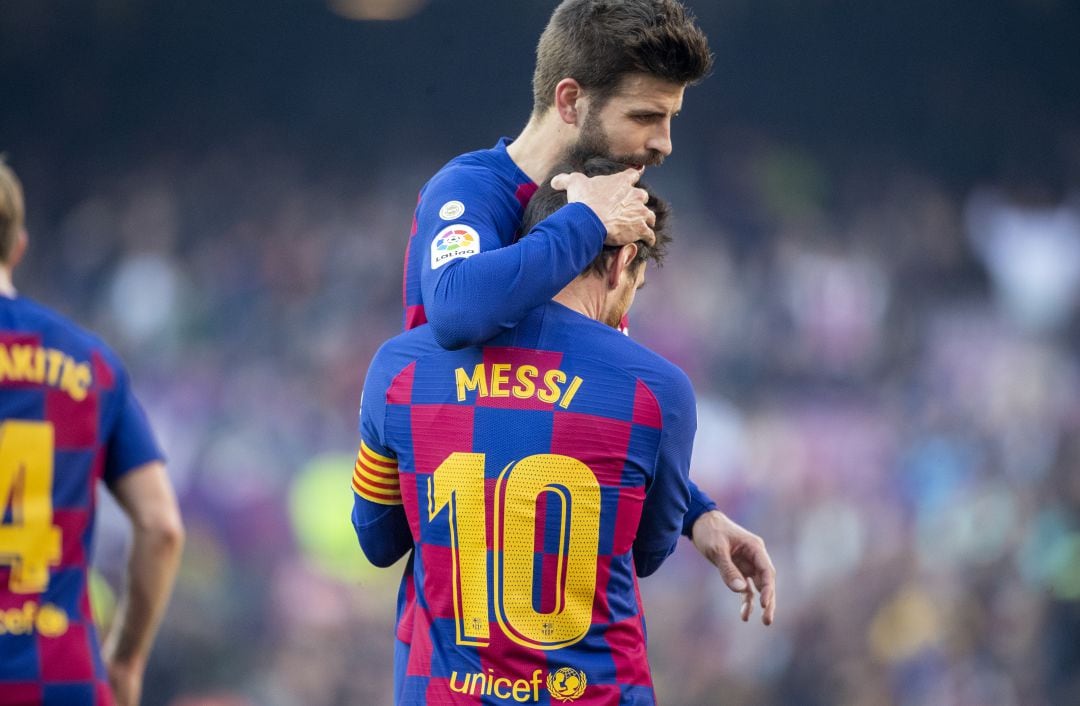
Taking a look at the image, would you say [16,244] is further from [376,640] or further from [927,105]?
[927,105]

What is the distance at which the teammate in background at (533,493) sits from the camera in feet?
6.57

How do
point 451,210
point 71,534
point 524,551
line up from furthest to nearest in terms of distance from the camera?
point 451,210 < point 71,534 < point 524,551

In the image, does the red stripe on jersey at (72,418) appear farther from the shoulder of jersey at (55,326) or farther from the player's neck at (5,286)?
the player's neck at (5,286)

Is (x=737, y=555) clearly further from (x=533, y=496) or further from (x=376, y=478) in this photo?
(x=376, y=478)

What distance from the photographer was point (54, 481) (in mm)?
2213

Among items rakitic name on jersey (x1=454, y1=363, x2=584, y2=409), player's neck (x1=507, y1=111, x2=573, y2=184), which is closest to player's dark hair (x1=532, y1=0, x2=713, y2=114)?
player's neck (x1=507, y1=111, x2=573, y2=184)

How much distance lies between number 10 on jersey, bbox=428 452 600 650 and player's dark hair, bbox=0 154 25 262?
100 centimetres

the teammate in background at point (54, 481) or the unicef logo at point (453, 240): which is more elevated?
the unicef logo at point (453, 240)

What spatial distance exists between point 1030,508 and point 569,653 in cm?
598

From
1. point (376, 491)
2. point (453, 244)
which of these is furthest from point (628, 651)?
point (453, 244)

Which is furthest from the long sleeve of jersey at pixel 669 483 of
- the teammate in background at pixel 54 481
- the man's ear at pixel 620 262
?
the teammate in background at pixel 54 481

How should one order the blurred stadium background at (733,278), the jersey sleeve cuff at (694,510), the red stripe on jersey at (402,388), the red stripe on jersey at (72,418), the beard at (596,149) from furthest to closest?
the blurred stadium background at (733,278)
the beard at (596,149)
the jersey sleeve cuff at (694,510)
the red stripe on jersey at (72,418)
the red stripe on jersey at (402,388)

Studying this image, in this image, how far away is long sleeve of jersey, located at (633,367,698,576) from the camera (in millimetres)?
2088

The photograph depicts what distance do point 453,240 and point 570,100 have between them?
0.55 m
